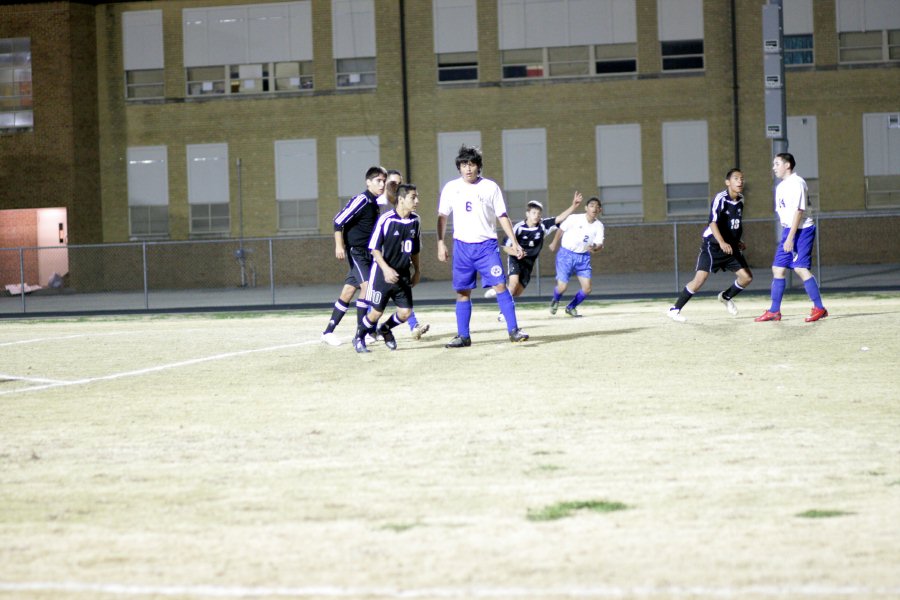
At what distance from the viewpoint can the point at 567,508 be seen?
5922 millimetres

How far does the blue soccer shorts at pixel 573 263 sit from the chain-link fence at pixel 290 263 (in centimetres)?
1502

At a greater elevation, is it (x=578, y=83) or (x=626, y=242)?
(x=578, y=83)

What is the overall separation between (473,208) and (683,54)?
28.3m

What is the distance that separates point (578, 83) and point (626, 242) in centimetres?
543

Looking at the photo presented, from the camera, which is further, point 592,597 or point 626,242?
point 626,242

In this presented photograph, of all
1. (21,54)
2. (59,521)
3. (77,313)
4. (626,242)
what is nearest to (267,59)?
(21,54)

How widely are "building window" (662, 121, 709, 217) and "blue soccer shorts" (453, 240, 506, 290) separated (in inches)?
1089

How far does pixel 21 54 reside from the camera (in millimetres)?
42438

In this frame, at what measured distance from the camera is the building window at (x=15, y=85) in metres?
42.4

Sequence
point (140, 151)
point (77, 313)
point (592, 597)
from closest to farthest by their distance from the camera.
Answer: point (592, 597) → point (77, 313) → point (140, 151)

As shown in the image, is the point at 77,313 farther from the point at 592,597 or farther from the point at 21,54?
the point at 592,597

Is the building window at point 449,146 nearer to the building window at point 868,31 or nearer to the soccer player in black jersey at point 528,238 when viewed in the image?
the building window at point 868,31

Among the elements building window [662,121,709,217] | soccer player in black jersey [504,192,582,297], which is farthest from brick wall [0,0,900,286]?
soccer player in black jersey [504,192,582,297]

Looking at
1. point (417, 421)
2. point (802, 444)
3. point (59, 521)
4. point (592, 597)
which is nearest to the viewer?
point (592, 597)
